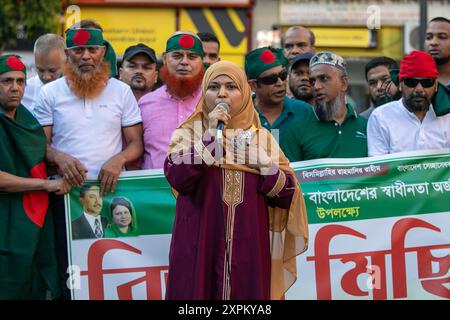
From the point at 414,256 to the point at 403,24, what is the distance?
1385 centimetres

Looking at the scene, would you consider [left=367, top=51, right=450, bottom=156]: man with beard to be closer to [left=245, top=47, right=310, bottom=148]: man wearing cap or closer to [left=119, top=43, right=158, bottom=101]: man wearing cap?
Result: [left=245, top=47, right=310, bottom=148]: man wearing cap

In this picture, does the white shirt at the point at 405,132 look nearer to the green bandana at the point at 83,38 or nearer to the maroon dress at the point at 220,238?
the maroon dress at the point at 220,238

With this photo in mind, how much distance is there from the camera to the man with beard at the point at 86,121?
21.1 feet

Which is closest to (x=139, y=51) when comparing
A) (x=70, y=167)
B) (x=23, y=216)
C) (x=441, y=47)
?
(x=70, y=167)

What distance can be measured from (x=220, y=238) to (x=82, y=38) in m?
2.19

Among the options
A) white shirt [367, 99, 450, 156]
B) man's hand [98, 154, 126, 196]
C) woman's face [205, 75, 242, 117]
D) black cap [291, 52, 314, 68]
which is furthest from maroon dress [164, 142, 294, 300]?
black cap [291, 52, 314, 68]

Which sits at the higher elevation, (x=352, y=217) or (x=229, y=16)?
(x=229, y=16)

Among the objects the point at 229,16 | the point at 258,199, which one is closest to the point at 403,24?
the point at 229,16

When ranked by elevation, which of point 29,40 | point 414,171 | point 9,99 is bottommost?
point 414,171

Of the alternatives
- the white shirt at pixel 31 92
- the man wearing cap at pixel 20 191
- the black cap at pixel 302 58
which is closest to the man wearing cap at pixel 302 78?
the black cap at pixel 302 58

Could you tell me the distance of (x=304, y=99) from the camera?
7754 mm

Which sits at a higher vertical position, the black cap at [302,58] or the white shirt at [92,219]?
the black cap at [302,58]

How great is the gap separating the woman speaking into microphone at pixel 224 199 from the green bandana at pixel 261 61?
1.67m
